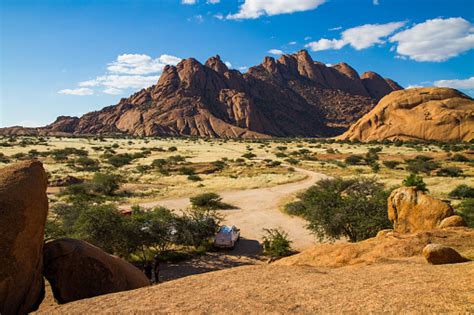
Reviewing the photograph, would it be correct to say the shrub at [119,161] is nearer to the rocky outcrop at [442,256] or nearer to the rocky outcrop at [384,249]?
the rocky outcrop at [384,249]

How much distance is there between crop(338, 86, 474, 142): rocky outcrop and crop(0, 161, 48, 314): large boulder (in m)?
114

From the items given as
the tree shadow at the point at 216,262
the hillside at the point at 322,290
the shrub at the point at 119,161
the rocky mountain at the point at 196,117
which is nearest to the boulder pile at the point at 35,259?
the hillside at the point at 322,290

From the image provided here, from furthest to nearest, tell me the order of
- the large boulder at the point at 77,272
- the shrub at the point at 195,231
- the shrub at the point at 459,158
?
1. the shrub at the point at 459,158
2. the shrub at the point at 195,231
3. the large boulder at the point at 77,272

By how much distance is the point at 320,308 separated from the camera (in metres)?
6.86

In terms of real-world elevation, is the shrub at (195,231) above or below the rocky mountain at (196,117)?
below

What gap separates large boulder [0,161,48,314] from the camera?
28.5 feet

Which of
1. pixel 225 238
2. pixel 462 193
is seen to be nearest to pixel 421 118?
pixel 462 193

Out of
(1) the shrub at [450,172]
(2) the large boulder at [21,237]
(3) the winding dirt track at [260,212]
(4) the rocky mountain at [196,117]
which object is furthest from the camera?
(4) the rocky mountain at [196,117]

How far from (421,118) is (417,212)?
107386 millimetres

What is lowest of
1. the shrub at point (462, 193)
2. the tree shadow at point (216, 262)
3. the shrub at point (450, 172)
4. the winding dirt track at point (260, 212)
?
the tree shadow at point (216, 262)

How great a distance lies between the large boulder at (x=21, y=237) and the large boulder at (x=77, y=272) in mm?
526

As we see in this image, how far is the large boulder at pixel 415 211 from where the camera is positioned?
15.2m

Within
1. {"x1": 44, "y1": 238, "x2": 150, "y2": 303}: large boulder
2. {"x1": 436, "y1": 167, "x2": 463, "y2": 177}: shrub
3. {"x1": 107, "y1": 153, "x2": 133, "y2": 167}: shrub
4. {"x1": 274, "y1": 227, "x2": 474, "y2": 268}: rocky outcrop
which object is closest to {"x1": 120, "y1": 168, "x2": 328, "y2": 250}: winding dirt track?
{"x1": 274, "y1": 227, "x2": 474, "y2": 268}: rocky outcrop

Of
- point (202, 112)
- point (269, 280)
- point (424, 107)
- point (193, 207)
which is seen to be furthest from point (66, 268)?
point (202, 112)
